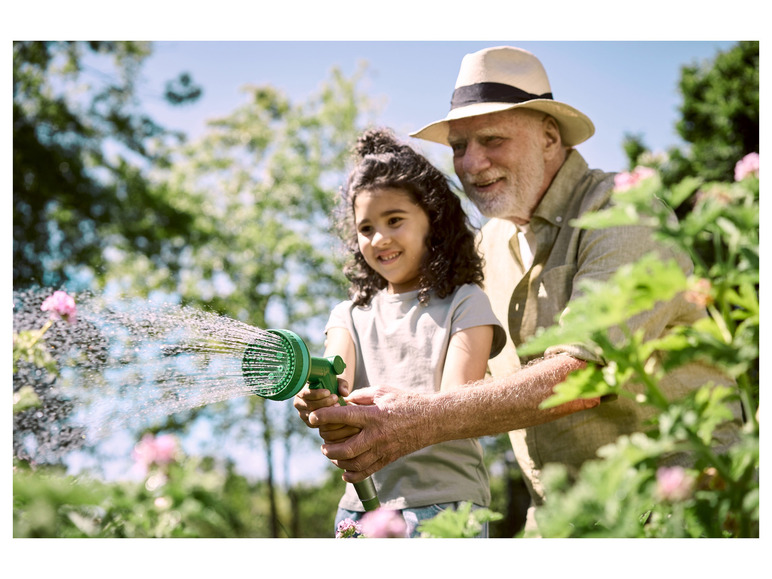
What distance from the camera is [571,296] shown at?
8.88ft

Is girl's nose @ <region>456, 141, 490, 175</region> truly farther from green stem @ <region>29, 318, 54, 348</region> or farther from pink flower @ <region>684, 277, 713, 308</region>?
pink flower @ <region>684, 277, 713, 308</region>

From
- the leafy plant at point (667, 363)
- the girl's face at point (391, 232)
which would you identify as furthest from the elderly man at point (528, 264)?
the leafy plant at point (667, 363)

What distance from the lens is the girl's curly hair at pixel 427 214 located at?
281 centimetres

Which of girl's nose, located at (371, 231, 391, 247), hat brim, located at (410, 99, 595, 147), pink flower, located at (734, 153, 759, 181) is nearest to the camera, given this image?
pink flower, located at (734, 153, 759, 181)

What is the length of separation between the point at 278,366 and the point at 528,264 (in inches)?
61.2

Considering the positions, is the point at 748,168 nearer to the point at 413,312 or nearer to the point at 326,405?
the point at 326,405

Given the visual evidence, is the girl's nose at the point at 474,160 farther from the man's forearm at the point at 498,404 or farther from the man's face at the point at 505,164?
the man's forearm at the point at 498,404

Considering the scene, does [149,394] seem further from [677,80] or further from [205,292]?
[677,80]

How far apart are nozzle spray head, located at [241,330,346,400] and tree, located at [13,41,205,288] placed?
878cm

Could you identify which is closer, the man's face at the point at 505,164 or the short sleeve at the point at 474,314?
the short sleeve at the point at 474,314

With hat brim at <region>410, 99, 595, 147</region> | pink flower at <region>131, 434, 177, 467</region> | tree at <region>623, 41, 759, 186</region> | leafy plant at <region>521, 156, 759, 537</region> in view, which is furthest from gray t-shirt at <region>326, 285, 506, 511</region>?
tree at <region>623, 41, 759, 186</region>

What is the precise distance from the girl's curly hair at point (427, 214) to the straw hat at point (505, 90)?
29 centimetres

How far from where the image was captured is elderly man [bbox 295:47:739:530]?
220cm

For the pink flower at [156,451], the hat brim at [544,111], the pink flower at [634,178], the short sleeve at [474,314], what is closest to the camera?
the pink flower at [634,178]
